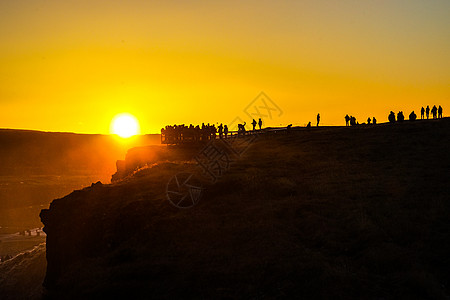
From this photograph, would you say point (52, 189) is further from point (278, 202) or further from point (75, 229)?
point (278, 202)

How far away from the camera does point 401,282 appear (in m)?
19.4

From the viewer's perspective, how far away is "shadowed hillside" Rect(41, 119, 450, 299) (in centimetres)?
2016

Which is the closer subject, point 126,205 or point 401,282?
point 401,282

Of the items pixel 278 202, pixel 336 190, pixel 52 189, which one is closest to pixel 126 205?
pixel 278 202

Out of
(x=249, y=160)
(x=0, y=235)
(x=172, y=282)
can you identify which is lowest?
(x=0, y=235)

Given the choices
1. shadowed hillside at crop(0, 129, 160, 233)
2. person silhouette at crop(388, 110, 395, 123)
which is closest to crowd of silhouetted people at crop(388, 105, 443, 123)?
person silhouette at crop(388, 110, 395, 123)

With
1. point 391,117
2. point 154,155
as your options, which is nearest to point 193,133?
point 154,155

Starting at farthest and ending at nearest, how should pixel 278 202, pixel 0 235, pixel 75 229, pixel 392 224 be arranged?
pixel 0 235 < pixel 75 229 < pixel 278 202 < pixel 392 224

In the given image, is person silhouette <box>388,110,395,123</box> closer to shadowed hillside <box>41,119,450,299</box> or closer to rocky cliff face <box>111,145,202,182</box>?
shadowed hillside <box>41,119,450,299</box>

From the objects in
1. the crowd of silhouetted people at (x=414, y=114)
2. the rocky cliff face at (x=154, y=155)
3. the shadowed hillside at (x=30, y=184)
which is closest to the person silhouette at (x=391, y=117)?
the crowd of silhouetted people at (x=414, y=114)

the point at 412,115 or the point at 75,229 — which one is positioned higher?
the point at 412,115

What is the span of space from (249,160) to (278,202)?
13.8 meters

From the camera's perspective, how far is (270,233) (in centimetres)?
2448

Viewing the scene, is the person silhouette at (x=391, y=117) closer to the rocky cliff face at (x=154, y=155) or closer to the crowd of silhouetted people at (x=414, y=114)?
the crowd of silhouetted people at (x=414, y=114)
